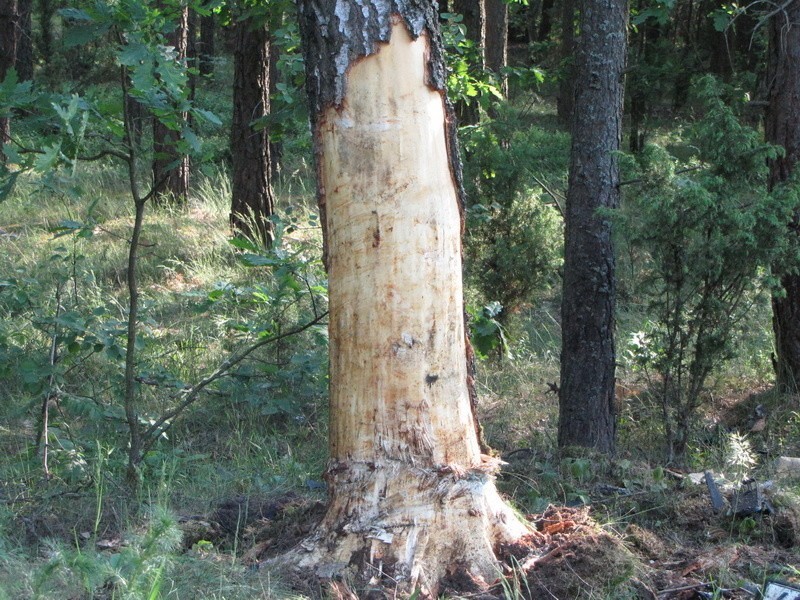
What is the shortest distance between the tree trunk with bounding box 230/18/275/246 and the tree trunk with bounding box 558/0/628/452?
200 inches

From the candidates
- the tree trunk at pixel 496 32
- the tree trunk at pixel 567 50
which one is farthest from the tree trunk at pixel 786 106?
the tree trunk at pixel 567 50

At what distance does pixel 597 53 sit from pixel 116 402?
14.1 ft

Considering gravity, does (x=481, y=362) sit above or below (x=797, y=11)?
below

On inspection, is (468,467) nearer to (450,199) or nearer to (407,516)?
(407,516)

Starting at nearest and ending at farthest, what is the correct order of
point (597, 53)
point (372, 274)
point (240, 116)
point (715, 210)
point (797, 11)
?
point (372, 274), point (715, 210), point (597, 53), point (797, 11), point (240, 116)

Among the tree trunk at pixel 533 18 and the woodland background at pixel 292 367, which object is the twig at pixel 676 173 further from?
the tree trunk at pixel 533 18

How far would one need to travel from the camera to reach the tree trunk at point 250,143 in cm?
1017

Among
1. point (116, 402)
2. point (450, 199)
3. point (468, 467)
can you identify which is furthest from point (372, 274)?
point (116, 402)

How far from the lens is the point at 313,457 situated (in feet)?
19.0

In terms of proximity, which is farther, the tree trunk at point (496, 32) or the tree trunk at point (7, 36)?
the tree trunk at point (496, 32)

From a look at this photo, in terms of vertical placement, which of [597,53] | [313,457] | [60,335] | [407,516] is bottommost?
[313,457]

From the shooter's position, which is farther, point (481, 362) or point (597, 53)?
point (481, 362)

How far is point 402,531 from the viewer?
318cm

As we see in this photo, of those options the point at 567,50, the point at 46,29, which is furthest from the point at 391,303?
the point at 46,29
